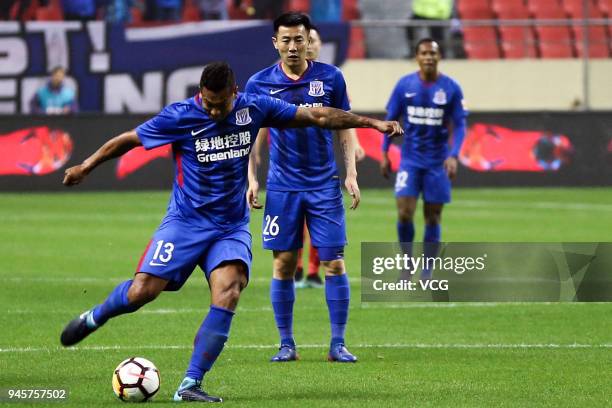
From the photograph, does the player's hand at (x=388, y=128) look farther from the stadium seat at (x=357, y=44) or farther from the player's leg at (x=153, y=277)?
the stadium seat at (x=357, y=44)

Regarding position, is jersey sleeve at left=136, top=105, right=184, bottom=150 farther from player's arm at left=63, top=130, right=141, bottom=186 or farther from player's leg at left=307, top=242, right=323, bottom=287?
player's leg at left=307, top=242, right=323, bottom=287

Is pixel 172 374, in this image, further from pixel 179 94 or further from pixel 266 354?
pixel 179 94

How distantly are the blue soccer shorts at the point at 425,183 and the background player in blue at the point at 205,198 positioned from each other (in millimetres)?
5781

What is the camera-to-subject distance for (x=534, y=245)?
31.4ft

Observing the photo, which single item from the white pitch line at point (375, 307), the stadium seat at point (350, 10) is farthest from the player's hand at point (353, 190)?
the stadium seat at point (350, 10)

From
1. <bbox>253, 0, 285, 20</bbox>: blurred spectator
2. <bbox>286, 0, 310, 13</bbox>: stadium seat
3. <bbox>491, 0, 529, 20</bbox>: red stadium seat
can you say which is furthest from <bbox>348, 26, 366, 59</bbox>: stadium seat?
<bbox>491, 0, 529, 20</bbox>: red stadium seat

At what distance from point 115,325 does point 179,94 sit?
1516cm

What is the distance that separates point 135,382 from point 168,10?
1952 centimetres

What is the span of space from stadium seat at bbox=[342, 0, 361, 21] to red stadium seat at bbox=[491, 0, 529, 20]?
288 cm

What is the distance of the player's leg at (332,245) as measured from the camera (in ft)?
29.6

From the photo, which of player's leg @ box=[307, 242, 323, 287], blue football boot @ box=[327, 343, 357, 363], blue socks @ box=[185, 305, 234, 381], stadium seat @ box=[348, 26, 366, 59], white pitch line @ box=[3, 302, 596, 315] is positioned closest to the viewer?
blue socks @ box=[185, 305, 234, 381]


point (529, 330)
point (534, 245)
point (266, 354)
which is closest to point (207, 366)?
point (266, 354)

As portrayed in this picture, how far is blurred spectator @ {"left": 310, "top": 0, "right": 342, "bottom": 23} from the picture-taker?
26.7 meters

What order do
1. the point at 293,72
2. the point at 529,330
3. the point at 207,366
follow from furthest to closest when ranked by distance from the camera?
the point at 529,330 → the point at 293,72 → the point at 207,366
